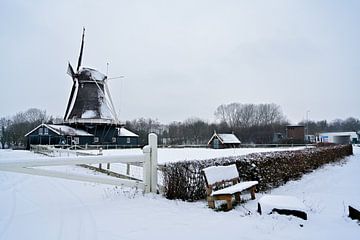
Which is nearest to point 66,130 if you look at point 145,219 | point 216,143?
point 216,143

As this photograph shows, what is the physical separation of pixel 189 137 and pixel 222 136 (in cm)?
2525

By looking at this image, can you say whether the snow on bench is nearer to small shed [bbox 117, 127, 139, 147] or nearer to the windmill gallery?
the windmill gallery

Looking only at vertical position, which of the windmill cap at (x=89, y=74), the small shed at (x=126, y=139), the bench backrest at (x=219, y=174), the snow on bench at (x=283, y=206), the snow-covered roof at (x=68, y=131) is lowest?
the snow on bench at (x=283, y=206)

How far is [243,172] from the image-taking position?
687cm

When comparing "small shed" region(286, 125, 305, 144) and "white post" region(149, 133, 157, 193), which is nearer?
"white post" region(149, 133, 157, 193)

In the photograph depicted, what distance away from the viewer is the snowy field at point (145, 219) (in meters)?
3.53

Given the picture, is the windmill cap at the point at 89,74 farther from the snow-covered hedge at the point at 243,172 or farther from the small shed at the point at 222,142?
the snow-covered hedge at the point at 243,172

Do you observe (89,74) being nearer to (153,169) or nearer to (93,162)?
(153,169)

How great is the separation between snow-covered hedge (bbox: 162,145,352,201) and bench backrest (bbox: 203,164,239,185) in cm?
33

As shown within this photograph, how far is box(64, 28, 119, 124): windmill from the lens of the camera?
3916cm

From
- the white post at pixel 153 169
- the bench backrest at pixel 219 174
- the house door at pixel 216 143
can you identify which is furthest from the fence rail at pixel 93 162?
the house door at pixel 216 143

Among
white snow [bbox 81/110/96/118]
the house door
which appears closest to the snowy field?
white snow [bbox 81/110/96/118]

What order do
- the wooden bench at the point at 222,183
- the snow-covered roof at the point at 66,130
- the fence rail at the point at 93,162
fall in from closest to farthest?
the fence rail at the point at 93,162
the wooden bench at the point at 222,183
the snow-covered roof at the point at 66,130

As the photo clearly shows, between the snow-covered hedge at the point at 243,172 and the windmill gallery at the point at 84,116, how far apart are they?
33.6 metres
